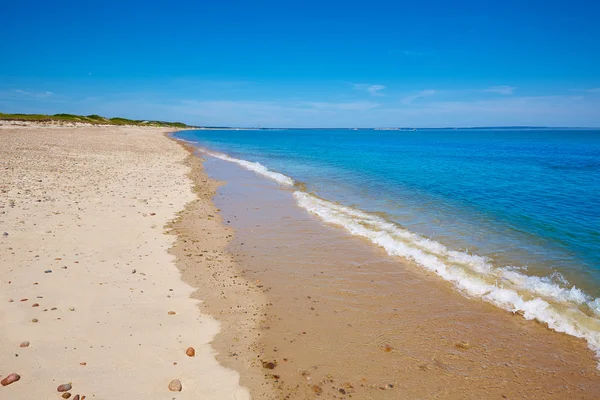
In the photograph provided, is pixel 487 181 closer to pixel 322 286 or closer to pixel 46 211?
pixel 322 286

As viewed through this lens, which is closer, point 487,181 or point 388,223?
point 388,223

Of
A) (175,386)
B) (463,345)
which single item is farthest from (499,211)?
(175,386)

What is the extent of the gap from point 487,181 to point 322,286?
21.7 meters

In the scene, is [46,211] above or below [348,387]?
above

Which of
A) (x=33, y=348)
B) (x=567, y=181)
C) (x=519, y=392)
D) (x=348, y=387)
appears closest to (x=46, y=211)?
(x=33, y=348)

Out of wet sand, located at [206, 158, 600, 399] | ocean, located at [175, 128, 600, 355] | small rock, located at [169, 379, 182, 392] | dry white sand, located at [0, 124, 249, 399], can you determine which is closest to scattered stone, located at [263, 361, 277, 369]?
wet sand, located at [206, 158, 600, 399]

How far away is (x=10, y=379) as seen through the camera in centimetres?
406

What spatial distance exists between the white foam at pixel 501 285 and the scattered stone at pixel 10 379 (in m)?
7.79

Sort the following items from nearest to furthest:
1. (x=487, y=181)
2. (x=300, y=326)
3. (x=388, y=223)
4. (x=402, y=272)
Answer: (x=300, y=326), (x=402, y=272), (x=388, y=223), (x=487, y=181)

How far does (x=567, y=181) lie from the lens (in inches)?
966

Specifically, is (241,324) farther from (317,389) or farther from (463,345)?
(463,345)

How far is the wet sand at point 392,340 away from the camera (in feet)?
14.8

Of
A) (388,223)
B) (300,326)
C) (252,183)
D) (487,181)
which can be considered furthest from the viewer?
(487,181)

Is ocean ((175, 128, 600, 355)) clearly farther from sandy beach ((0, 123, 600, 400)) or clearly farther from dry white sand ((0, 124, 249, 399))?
dry white sand ((0, 124, 249, 399))
